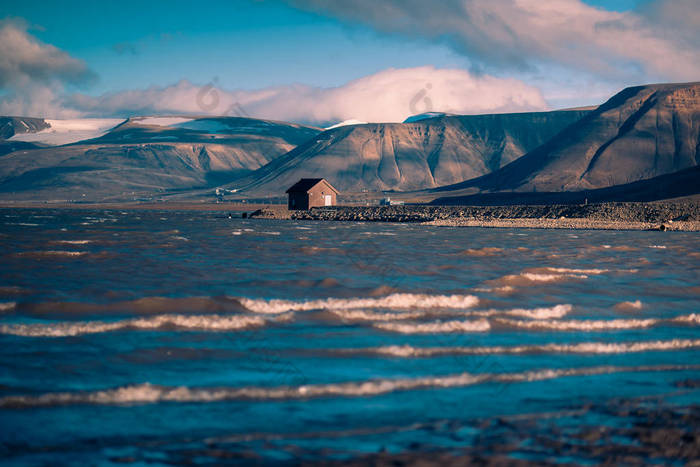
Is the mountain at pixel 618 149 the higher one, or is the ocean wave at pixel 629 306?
the mountain at pixel 618 149

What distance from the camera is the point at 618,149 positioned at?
151 m

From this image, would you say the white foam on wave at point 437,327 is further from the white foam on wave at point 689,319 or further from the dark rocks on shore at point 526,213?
the dark rocks on shore at point 526,213

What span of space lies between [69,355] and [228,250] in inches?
976

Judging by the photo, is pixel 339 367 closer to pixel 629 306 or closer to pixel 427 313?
pixel 427 313

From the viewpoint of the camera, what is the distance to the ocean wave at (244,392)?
9.17 metres

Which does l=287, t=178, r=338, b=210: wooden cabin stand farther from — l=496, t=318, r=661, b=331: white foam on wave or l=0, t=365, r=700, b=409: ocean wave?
l=0, t=365, r=700, b=409: ocean wave

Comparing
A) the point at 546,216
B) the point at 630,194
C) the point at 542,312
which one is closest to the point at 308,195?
the point at 546,216

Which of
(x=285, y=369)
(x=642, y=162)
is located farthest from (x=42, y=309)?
(x=642, y=162)

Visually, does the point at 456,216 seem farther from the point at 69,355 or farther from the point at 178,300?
the point at 69,355

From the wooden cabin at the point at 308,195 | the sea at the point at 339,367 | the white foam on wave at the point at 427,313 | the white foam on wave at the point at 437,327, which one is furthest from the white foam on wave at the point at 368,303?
the wooden cabin at the point at 308,195

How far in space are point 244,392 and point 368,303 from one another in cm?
865

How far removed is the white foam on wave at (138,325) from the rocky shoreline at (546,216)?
2314 inches

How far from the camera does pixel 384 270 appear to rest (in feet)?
87.9

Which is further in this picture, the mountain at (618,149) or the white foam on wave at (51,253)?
the mountain at (618,149)
